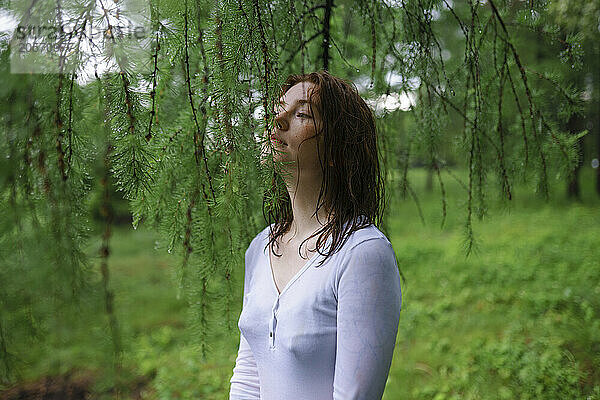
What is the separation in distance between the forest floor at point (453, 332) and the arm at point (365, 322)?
0.33 metres

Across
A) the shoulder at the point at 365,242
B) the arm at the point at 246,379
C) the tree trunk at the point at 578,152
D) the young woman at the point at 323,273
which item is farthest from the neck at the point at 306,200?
the tree trunk at the point at 578,152

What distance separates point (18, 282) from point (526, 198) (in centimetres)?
902

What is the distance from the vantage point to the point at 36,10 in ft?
2.61

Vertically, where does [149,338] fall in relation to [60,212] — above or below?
below

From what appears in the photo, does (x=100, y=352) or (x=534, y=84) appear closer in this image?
(x=100, y=352)

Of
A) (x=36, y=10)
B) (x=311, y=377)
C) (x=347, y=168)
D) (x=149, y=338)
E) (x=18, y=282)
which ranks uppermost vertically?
(x=36, y=10)

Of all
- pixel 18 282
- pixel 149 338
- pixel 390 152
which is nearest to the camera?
pixel 18 282

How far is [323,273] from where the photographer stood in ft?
2.81

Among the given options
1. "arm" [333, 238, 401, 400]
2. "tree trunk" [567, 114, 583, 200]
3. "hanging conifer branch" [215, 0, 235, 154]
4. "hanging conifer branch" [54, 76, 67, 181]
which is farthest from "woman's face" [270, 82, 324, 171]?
"tree trunk" [567, 114, 583, 200]

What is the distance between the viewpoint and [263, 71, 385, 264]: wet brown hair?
913 mm

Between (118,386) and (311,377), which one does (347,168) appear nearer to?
(311,377)

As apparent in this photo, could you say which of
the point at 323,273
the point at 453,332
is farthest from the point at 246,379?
the point at 453,332

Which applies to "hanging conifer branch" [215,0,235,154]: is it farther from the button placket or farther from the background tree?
the button placket

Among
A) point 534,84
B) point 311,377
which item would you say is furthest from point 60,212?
point 534,84
